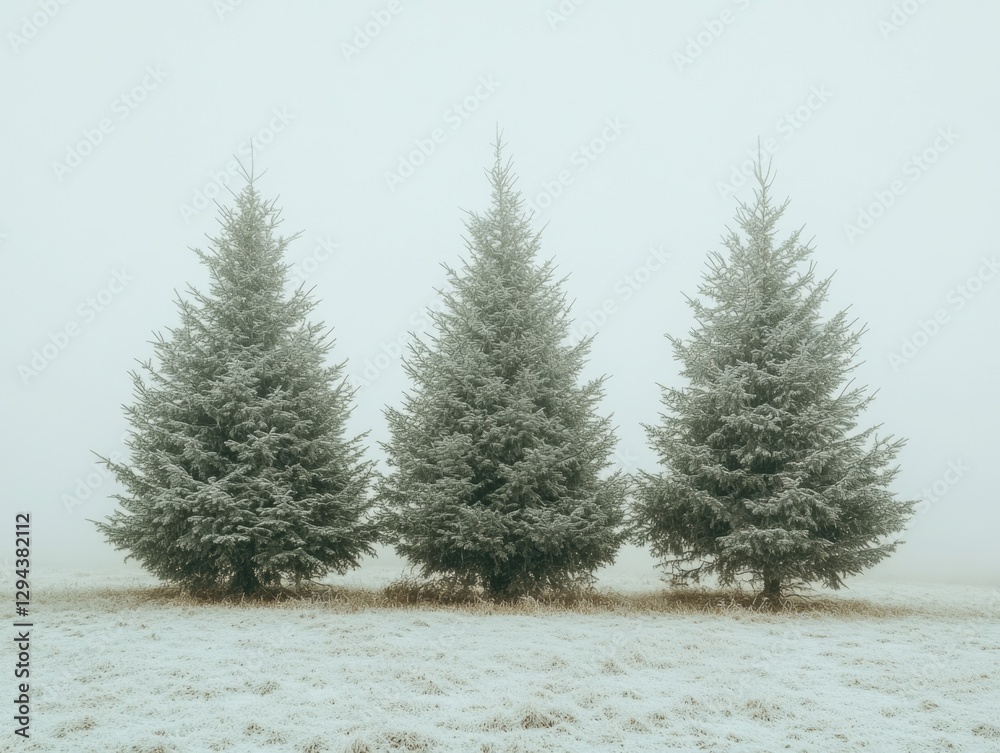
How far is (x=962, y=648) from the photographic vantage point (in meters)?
10.0

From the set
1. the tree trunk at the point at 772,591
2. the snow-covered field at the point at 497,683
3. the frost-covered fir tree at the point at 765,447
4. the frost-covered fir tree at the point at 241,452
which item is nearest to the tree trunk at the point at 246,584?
the frost-covered fir tree at the point at 241,452

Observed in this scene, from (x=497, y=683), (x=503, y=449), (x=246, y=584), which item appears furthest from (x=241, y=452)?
(x=497, y=683)

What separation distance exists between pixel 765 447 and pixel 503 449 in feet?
19.3


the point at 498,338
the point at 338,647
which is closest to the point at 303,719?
the point at 338,647

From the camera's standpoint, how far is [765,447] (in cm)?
1449

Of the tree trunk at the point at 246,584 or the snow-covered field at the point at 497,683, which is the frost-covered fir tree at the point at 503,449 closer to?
the snow-covered field at the point at 497,683

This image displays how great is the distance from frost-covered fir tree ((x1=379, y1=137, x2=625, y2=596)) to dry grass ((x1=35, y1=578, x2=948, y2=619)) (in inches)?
20.6

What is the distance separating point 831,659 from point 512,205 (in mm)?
11830

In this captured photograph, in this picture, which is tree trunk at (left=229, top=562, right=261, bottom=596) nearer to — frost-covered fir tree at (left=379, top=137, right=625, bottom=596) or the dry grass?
the dry grass

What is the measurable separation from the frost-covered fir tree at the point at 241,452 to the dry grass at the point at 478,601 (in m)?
0.67

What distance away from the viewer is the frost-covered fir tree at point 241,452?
13.6 meters

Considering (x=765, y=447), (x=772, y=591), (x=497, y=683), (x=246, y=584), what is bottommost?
(x=772, y=591)

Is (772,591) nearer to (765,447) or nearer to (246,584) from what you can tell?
(765,447)

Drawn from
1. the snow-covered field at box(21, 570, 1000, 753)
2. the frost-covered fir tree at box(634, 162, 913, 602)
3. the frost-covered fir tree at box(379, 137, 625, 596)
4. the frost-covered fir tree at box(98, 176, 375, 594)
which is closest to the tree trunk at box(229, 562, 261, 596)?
the frost-covered fir tree at box(98, 176, 375, 594)
